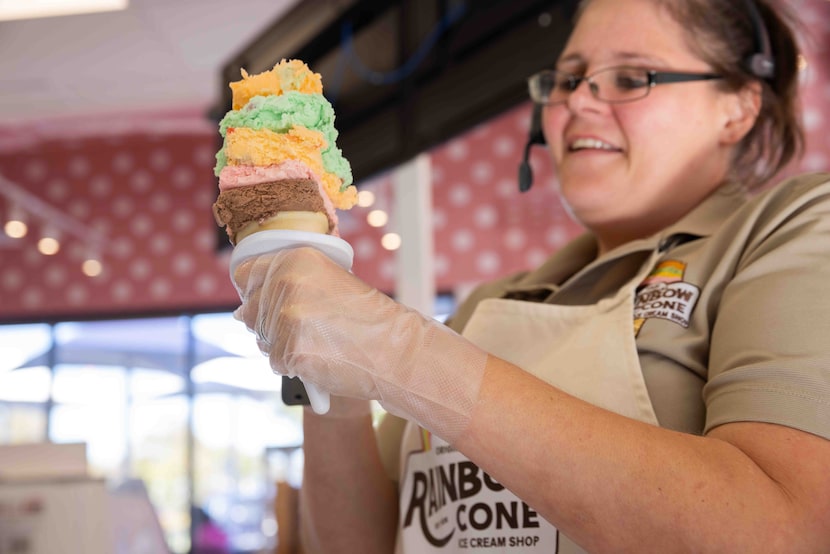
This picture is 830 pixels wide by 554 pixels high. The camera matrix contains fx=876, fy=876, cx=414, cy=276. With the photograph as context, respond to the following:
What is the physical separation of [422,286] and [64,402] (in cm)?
435

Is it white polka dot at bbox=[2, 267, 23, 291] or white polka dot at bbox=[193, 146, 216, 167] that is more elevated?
white polka dot at bbox=[193, 146, 216, 167]

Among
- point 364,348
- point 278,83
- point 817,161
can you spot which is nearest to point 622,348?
point 364,348

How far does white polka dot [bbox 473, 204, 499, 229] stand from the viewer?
601 cm

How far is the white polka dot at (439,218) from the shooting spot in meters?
6.08

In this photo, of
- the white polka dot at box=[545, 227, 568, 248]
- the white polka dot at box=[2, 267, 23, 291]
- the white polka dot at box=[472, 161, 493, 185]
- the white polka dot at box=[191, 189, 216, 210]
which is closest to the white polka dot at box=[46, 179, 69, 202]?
the white polka dot at box=[2, 267, 23, 291]

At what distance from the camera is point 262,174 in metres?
0.89

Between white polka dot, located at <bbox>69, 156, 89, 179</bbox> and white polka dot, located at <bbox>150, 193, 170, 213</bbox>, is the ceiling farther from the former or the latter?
white polka dot, located at <bbox>150, 193, 170, 213</bbox>

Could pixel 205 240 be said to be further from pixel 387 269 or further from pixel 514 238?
pixel 514 238

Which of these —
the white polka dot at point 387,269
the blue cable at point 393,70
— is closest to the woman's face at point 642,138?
the blue cable at point 393,70

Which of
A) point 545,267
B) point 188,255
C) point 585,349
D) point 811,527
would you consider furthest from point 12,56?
point 811,527

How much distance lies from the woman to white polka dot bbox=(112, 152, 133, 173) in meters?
5.71

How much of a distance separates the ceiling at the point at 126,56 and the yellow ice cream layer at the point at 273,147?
366 centimetres

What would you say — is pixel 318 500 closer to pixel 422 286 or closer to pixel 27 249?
pixel 422 286

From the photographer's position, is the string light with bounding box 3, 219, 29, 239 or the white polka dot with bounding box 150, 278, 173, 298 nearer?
the string light with bounding box 3, 219, 29, 239
